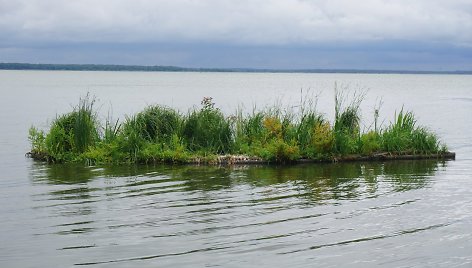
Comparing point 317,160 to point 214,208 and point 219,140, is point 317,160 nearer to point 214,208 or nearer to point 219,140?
point 219,140

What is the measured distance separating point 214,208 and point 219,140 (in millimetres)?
7398

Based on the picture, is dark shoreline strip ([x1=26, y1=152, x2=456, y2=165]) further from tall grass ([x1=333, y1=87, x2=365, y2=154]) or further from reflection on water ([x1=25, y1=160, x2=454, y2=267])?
reflection on water ([x1=25, y1=160, x2=454, y2=267])

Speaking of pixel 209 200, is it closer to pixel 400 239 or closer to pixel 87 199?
pixel 87 199

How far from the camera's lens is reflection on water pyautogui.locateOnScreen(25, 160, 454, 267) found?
10.2m

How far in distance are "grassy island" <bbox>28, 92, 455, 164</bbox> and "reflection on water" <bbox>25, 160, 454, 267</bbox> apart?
704 millimetres

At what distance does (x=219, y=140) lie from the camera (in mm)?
20281

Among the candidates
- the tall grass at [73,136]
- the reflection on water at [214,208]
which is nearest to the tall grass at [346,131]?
the reflection on water at [214,208]

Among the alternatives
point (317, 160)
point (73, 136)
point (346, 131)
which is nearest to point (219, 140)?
point (317, 160)

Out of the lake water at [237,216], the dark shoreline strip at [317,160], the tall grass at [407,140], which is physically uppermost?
the tall grass at [407,140]

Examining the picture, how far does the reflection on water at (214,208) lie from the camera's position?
10.2 meters

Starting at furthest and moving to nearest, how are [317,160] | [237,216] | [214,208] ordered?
[317,160] → [214,208] → [237,216]

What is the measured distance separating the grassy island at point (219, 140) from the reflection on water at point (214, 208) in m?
0.70

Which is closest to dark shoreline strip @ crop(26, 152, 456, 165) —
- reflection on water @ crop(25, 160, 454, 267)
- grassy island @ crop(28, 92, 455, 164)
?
grassy island @ crop(28, 92, 455, 164)

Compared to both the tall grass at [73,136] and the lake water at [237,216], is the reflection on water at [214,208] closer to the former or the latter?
the lake water at [237,216]
